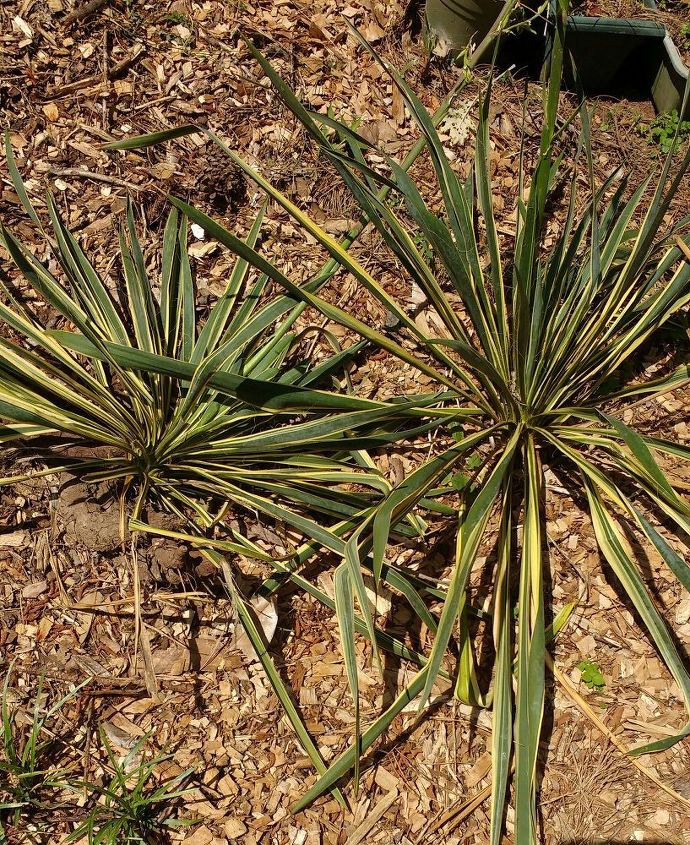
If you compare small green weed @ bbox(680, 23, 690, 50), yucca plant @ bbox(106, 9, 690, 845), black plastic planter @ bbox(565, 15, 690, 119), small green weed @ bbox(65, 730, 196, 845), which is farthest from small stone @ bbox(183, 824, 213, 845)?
small green weed @ bbox(680, 23, 690, 50)

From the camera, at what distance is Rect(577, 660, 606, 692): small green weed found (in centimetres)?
189

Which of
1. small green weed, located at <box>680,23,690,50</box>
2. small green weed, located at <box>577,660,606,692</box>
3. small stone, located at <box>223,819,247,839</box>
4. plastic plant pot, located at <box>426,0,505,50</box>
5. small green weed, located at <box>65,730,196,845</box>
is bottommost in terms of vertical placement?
small green weed, located at <box>577,660,606,692</box>

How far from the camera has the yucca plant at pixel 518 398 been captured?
1548mm

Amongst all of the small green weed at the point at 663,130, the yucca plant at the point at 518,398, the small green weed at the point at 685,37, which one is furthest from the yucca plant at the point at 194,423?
the small green weed at the point at 685,37

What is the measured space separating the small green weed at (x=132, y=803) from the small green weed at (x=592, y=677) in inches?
38.4

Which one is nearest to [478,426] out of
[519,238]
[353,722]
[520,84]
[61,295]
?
[519,238]

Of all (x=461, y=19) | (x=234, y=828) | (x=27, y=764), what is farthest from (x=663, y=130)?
(x=27, y=764)

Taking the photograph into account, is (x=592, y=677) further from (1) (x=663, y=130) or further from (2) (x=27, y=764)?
(1) (x=663, y=130)

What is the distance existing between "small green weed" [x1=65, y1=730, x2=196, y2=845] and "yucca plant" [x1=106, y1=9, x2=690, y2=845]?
321 mm

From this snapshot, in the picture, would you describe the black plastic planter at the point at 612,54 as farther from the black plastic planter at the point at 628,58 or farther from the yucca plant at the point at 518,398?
the yucca plant at the point at 518,398

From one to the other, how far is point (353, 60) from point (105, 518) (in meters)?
1.89

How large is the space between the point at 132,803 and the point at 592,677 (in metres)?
1.11

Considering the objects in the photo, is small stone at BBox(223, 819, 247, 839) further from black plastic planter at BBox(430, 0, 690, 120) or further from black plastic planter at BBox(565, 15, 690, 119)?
black plastic planter at BBox(565, 15, 690, 119)

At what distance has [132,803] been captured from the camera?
1655mm
